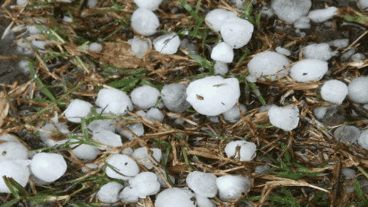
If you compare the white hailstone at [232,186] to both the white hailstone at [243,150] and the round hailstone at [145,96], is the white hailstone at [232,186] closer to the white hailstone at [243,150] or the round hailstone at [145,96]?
the white hailstone at [243,150]

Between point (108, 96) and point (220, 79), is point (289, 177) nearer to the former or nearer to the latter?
point (220, 79)

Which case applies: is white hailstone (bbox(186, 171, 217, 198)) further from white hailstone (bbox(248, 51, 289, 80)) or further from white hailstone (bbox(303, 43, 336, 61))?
white hailstone (bbox(303, 43, 336, 61))

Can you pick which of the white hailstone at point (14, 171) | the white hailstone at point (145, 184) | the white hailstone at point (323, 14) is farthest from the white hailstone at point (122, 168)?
the white hailstone at point (323, 14)

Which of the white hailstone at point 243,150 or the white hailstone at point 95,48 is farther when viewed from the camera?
the white hailstone at point 95,48

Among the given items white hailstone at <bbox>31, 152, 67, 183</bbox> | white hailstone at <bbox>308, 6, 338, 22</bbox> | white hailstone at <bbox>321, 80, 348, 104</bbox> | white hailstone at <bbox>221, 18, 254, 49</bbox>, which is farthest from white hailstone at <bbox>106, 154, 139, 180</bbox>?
white hailstone at <bbox>308, 6, 338, 22</bbox>

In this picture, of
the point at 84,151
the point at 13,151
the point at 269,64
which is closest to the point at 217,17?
the point at 269,64

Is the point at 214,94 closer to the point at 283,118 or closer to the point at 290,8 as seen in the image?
the point at 283,118
